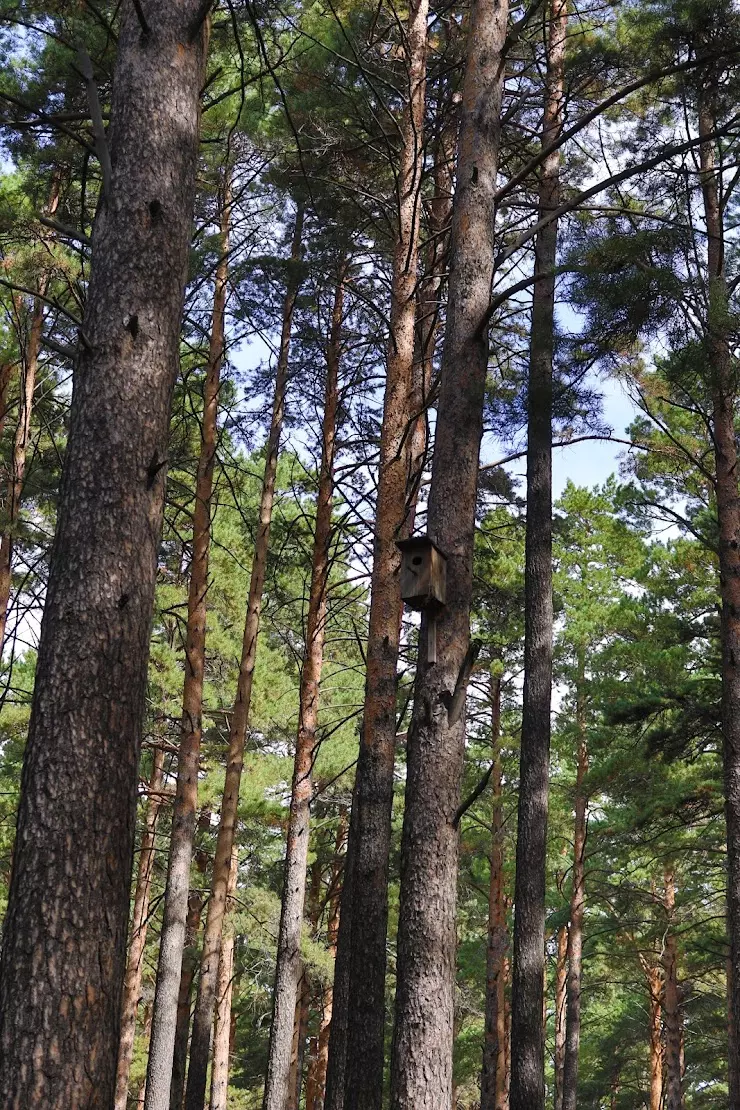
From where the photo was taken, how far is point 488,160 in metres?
5.14


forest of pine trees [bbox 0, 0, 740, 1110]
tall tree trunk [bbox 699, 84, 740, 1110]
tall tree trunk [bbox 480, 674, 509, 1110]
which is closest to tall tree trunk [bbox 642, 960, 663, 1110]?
forest of pine trees [bbox 0, 0, 740, 1110]

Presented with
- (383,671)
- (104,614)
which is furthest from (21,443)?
(104,614)

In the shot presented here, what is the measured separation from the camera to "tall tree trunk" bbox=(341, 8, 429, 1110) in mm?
6684

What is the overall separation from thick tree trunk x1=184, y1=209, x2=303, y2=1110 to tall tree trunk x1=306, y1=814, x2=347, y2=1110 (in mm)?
8203

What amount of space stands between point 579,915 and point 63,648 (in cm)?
1789

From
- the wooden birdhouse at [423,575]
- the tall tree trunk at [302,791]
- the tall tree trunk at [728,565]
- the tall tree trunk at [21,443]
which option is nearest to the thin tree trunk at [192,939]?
the tall tree trunk at [302,791]

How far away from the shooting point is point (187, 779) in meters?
10.0

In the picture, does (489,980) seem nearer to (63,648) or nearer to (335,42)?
(335,42)

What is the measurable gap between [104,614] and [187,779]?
7.35m

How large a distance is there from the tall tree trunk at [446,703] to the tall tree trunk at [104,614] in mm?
1521

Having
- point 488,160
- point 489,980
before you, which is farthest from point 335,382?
point 489,980

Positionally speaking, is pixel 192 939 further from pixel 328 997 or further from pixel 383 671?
pixel 383 671

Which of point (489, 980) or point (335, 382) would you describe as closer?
point (335, 382)

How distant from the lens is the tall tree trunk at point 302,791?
9438mm
